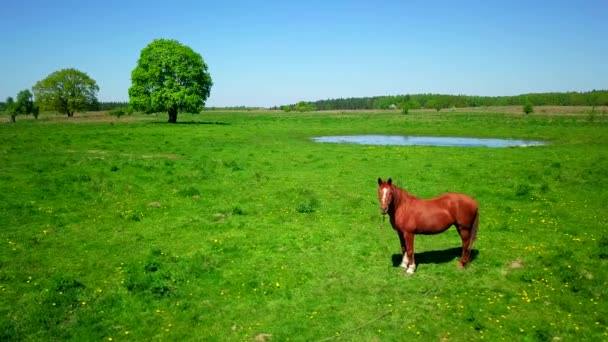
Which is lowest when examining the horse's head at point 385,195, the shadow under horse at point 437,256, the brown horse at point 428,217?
the shadow under horse at point 437,256

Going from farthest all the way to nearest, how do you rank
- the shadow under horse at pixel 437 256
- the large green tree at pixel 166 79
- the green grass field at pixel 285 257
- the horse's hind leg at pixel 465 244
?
the large green tree at pixel 166 79 < the shadow under horse at pixel 437 256 < the horse's hind leg at pixel 465 244 < the green grass field at pixel 285 257

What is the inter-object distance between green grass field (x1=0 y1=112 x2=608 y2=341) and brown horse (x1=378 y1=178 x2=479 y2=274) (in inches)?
31.2

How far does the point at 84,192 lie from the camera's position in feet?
74.9

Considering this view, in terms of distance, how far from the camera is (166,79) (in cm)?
7181

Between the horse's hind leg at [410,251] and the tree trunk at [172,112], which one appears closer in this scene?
the horse's hind leg at [410,251]

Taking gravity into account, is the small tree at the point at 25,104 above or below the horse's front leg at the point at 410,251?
above

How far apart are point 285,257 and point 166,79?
65.1m

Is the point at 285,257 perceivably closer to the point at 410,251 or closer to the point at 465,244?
the point at 410,251

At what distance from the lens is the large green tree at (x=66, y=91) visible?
9650 cm

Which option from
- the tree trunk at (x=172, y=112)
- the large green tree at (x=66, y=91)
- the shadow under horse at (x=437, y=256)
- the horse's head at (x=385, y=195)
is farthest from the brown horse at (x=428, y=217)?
the large green tree at (x=66, y=91)

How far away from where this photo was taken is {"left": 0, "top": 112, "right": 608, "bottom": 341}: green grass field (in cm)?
1032

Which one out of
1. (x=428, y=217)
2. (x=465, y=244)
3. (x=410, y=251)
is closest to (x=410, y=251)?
(x=410, y=251)

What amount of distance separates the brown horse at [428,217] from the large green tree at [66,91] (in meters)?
107

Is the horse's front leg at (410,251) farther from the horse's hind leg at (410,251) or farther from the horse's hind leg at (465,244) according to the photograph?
the horse's hind leg at (465,244)
